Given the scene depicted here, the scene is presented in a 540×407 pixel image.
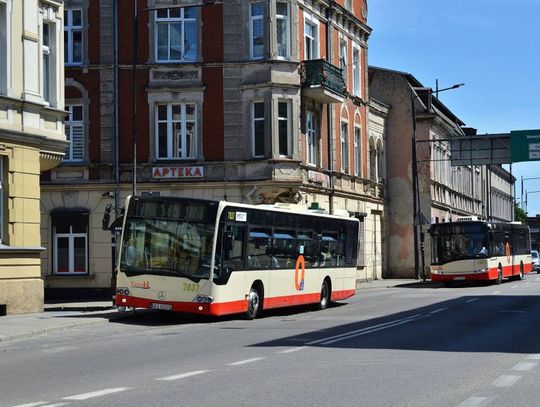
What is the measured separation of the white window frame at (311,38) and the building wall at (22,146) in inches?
608

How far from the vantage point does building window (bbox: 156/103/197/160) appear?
36406mm

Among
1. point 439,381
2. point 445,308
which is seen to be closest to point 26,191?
point 445,308

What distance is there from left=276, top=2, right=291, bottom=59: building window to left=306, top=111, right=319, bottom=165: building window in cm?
312

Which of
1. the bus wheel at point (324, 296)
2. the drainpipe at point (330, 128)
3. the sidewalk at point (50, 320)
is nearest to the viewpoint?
the sidewalk at point (50, 320)

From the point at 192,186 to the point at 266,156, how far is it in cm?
299

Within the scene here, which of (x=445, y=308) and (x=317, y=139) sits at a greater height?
(x=317, y=139)

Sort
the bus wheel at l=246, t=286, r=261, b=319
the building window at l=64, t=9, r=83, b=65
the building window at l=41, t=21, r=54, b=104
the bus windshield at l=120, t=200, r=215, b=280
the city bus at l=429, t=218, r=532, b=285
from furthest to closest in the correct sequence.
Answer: the city bus at l=429, t=218, r=532, b=285 → the building window at l=64, t=9, r=83, b=65 → the building window at l=41, t=21, r=54, b=104 → the bus wheel at l=246, t=286, r=261, b=319 → the bus windshield at l=120, t=200, r=215, b=280

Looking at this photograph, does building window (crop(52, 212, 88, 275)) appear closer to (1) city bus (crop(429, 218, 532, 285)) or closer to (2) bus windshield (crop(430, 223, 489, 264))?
(1) city bus (crop(429, 218, 532, 285))

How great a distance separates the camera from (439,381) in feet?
37.2

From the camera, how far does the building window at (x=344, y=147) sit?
44.1m

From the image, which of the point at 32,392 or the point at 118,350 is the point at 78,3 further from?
the point at 32,392

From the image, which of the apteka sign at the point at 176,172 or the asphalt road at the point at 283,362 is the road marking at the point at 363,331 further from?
the apteka sign at the point at 176,172

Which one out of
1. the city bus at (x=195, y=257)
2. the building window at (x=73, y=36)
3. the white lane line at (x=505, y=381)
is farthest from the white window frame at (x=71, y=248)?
the white lane line at (x=505, y=381)

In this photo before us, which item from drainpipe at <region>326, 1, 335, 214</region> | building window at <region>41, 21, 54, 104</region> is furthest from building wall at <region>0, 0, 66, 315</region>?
drainpipe at <region>326, 1, 335, 214</region>
